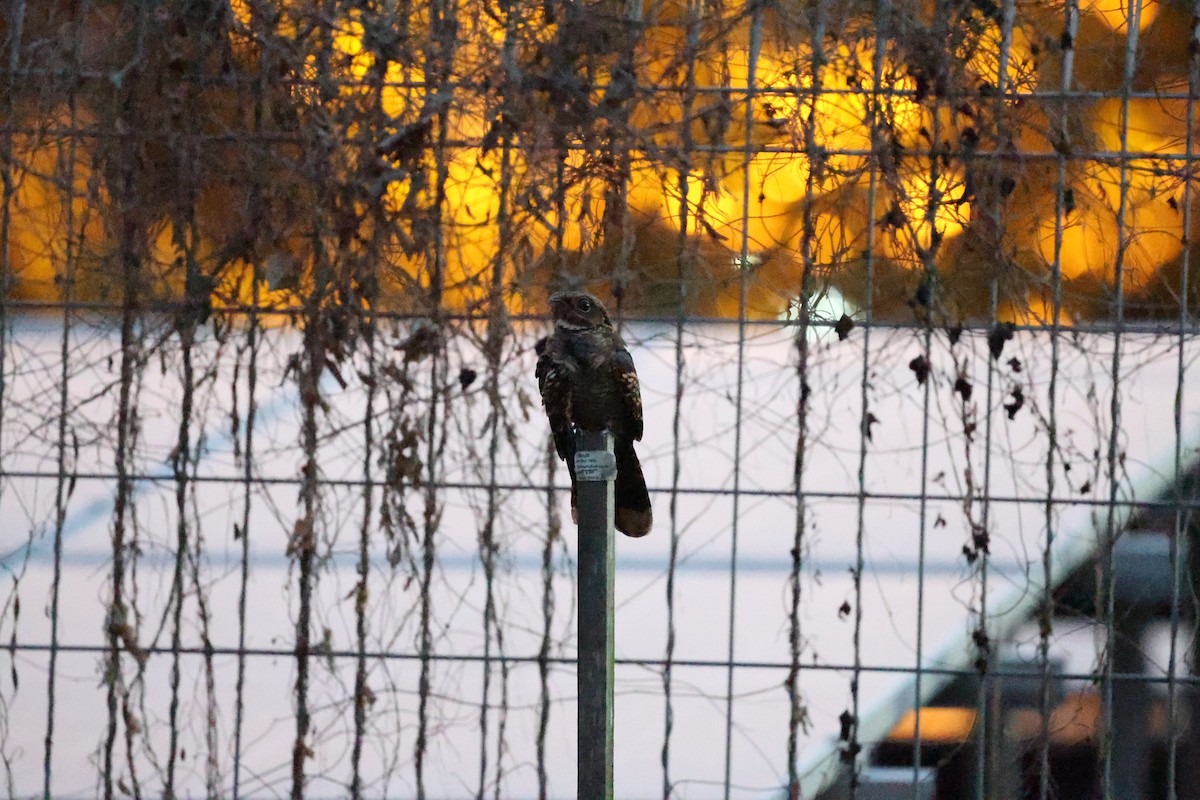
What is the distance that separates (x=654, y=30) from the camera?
9.85 ft

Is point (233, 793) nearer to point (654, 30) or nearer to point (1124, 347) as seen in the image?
point (654, 30)

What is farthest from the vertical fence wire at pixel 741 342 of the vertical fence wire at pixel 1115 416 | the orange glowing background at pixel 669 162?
the vertical fence wire at pixel 1115 416

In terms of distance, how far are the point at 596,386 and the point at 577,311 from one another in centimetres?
21

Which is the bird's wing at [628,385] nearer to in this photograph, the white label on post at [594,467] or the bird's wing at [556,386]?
the bird's wing at [556,386]

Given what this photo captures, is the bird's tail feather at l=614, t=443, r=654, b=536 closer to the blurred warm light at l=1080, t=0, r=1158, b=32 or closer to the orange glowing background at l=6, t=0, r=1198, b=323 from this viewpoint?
the orange glowing background at l=6, t=0, r=1198, b=323

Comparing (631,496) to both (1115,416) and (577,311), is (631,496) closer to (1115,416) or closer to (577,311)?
(577,311)

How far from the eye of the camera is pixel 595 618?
1667 mm

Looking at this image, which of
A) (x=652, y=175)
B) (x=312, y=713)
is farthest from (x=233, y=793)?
(x=652, y=175)

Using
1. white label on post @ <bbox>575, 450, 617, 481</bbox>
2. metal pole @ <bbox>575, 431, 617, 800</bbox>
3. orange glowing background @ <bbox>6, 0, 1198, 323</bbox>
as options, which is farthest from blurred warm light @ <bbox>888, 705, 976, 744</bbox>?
white label on post @ <bbox>575, 450, 617, 481</bbox>

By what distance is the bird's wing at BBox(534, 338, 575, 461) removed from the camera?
2.53m

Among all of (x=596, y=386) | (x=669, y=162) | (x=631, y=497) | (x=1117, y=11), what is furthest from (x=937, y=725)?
(x=1117, y=11)

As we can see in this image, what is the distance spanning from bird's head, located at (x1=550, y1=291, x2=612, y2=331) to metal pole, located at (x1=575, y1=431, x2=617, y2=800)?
28.8 inches

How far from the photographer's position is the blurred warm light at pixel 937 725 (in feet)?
11.4

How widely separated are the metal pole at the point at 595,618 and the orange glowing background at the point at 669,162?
133 cm
